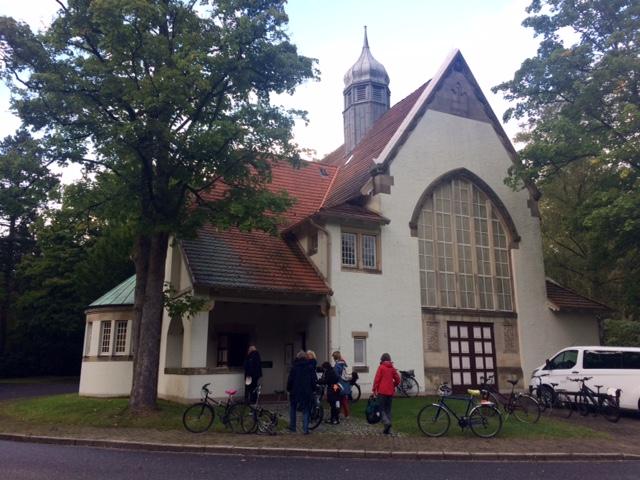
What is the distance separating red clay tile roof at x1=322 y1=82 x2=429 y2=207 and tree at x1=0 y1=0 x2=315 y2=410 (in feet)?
22.2

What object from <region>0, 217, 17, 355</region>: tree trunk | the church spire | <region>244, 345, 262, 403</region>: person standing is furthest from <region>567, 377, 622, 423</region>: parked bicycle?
<region>0, 217, 17, 355</region>: tree trunk

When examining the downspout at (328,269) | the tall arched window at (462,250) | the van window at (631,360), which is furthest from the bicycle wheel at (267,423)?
the van window at (631,360)

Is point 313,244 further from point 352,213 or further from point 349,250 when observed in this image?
point 352,213

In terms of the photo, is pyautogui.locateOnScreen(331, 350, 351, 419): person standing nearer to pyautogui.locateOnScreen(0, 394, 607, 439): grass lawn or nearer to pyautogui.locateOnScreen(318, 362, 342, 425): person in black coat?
pyautogui.locateOnScreen(0, 394, 607, 439): grass lawn

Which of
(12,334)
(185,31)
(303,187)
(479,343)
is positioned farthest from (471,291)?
(12,334)

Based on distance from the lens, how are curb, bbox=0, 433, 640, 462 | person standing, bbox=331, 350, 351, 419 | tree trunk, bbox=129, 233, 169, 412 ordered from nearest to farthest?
curb, bbox=0, 433, 640, 462, tree trunk, bbox=129, 233, 169, 412, person standing, bbox=331, 350, 351, 419

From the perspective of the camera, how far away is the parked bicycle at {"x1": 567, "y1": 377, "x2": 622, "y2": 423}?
48.0 ft

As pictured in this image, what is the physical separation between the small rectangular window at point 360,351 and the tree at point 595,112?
8.50 metres

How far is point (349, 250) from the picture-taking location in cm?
1931

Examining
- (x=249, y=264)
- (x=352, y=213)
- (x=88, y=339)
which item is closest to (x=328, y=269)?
(x=352, y=213)

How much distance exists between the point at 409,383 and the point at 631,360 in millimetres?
6816

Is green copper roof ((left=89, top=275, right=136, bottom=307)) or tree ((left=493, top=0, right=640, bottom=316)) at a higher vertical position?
tree ((left=493, top=0, right=640, bottom=316))

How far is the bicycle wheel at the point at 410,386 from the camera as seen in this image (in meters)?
18.6

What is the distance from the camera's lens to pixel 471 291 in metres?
21.4
